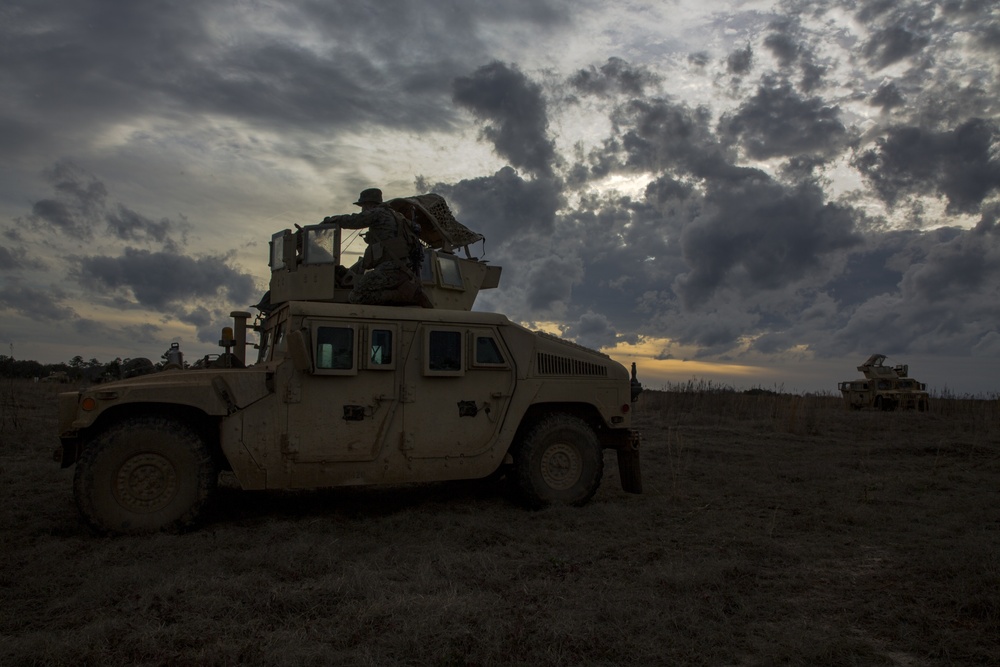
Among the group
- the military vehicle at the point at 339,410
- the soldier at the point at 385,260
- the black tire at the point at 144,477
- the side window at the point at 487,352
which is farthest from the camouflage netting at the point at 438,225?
the black tire at the point at 144,477

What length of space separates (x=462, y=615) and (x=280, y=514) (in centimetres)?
356

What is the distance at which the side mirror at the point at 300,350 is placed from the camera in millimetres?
6172

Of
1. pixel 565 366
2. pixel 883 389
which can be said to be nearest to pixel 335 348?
pixel 565 366

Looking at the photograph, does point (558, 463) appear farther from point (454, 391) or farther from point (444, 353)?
point (444, 353)

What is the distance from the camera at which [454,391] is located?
707 cm

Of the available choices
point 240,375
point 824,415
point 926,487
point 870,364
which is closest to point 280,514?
point 240,375

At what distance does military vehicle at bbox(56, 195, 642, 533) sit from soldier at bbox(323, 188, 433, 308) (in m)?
0.30

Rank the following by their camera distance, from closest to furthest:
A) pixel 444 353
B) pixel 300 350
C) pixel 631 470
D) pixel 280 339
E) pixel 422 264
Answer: pixel 300 350 < pixel 280 339 < pixel 444 353 < pixel 631 470 < pixel 422 264

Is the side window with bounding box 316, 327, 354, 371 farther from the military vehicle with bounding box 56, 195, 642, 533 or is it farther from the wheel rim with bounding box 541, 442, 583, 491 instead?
the wheel rim with bounding box 541, 442, 583, 491

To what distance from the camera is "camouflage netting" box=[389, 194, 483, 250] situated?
33.5 ft

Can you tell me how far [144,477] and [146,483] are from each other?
5cm

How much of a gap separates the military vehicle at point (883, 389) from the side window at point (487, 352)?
25303mm

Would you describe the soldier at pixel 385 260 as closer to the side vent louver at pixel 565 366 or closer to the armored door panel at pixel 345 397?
the armored door panel at pixel 345 397

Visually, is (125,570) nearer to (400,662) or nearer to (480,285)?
(400,662)
